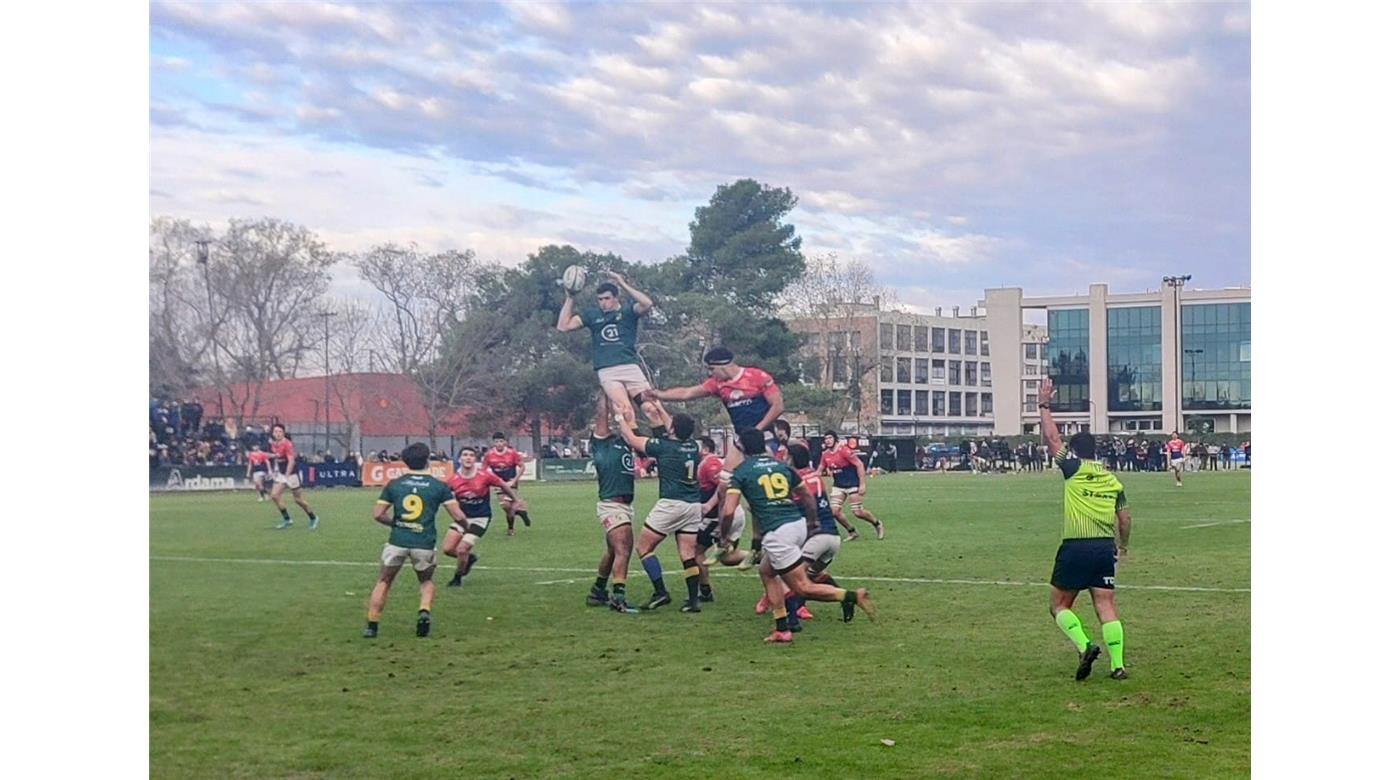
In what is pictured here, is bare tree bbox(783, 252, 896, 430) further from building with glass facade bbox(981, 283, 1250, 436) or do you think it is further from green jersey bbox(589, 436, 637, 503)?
green jersey bbox(589, 436, 637, 503)

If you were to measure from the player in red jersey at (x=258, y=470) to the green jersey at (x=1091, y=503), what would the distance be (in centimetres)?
437

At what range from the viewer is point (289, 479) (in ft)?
26.1

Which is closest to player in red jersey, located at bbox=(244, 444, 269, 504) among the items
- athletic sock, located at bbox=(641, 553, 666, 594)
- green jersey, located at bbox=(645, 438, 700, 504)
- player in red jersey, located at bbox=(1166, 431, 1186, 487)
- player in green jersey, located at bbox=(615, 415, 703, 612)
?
player in green jersey, located at bbox=(615, 415, 703, 612)

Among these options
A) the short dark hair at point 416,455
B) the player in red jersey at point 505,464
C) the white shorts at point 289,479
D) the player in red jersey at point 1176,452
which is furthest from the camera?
the player in red jersey at point 1176,452

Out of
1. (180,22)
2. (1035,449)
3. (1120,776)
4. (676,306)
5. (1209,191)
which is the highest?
(180,22)

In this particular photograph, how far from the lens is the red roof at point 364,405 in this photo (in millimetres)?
8266

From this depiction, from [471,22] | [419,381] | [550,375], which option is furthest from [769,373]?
[471,22]

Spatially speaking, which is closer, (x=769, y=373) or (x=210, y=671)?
(x=210, y=671)

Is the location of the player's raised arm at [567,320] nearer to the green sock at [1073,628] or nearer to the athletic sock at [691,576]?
the athletic sock at [691,576]

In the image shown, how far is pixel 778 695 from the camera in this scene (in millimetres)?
7590

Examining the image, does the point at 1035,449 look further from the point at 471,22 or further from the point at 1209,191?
the point at 471,22

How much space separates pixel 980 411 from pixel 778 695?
277 cm

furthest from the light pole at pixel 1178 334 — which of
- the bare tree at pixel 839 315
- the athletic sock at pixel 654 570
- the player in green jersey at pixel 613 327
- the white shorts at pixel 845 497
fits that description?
the athletic sock at pixel 654 570

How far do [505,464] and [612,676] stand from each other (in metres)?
2.08
